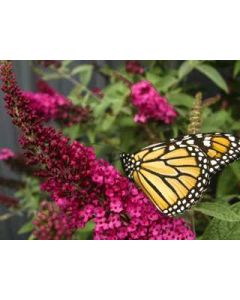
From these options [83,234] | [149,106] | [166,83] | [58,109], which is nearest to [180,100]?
[166,83]

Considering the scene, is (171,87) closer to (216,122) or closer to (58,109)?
(216,122)

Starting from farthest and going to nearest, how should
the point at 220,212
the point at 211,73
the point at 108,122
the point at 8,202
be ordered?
the point at 8,202 < the point at 211,73 < the point at 108,122 < the point at 220,212

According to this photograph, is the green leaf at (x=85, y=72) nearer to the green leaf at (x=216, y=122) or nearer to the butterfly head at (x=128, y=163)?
the green leaf at (x=216, y=122)

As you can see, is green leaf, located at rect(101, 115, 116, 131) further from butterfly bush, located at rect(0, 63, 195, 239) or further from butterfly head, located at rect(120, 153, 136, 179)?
butterfly bush, located at rect(0, 63, 195, 239)

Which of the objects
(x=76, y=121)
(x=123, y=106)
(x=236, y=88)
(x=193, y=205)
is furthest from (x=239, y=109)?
(x=193, y=205)

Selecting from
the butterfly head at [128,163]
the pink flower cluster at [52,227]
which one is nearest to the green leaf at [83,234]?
the pink flower cluster at [52,227]

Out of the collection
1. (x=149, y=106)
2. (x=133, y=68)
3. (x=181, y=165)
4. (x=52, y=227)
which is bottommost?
(x=52, y=227)

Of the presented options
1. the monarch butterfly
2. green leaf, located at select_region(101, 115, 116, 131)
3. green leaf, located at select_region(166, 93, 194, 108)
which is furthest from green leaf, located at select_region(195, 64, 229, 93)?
the monarch butterfly
